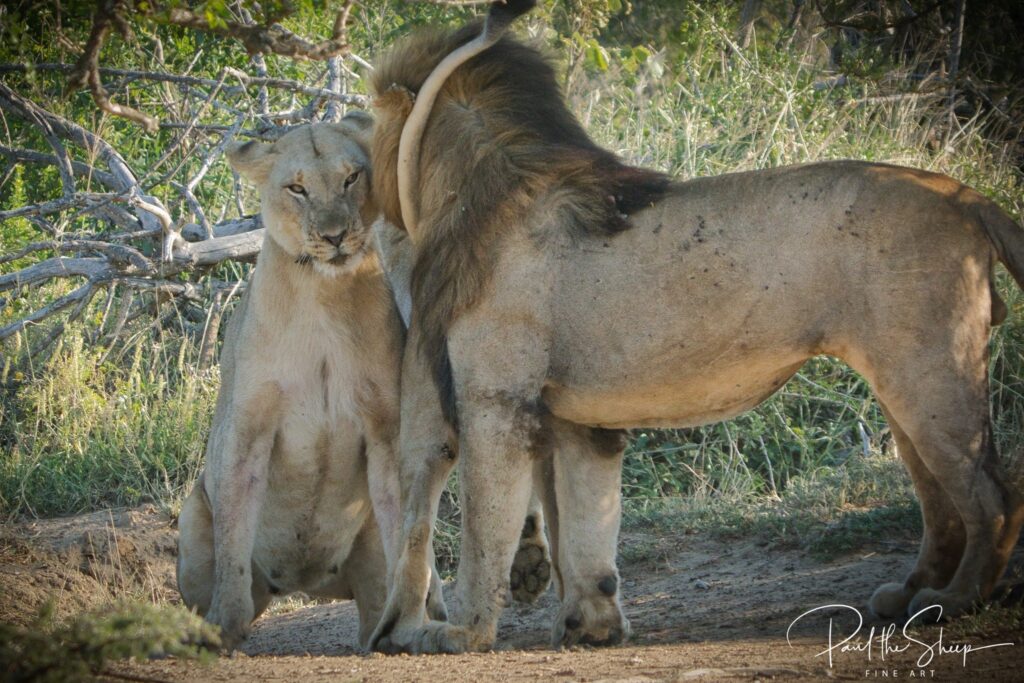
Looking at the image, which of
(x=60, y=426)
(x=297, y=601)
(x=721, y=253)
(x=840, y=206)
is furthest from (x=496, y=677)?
(x=60, y=426)

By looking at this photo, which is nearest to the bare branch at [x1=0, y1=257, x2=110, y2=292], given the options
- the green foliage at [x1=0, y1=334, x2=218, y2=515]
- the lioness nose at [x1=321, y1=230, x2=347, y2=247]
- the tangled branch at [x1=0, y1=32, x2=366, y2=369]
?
the tangled branch at [x1=0, y1=32, x2=366, y2=369]

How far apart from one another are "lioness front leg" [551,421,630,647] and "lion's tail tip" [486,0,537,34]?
1.38m

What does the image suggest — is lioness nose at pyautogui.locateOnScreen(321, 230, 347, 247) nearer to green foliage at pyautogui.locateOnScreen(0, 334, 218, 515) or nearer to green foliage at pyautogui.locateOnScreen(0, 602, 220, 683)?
green foliage at pyautogui.locateOnScreen(0, 602, 220, 683)

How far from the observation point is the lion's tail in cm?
414

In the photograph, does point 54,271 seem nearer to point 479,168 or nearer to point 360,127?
point 360,127

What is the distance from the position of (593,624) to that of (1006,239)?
188 centimetres

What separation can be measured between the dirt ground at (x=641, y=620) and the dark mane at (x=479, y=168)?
3.26ft

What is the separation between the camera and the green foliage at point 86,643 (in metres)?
3.01

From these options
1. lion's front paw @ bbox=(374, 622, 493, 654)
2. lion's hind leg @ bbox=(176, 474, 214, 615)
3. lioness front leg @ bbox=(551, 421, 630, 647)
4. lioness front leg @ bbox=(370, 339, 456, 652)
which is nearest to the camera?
lion's front paw @ bbox=(374, 622, 493, 654)

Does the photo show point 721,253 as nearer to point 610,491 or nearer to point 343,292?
point 610,491

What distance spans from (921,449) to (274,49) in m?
2.55

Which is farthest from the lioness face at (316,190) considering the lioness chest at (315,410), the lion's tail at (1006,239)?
the lion's tail at (1006,239)

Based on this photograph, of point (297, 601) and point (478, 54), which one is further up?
point (478, 54)

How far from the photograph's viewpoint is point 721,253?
4203 millimetres
